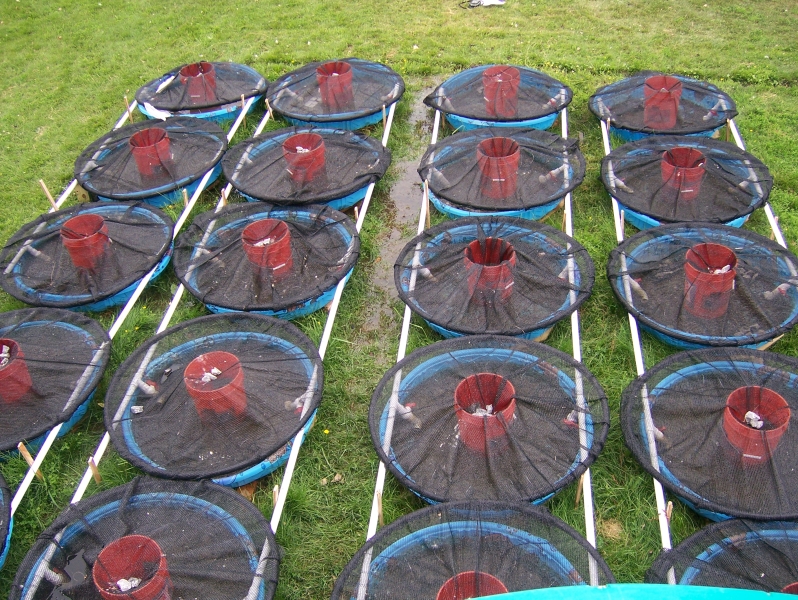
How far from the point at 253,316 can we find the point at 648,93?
Answer: 12.5 ft

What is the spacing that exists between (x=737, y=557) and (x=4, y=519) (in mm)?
3251

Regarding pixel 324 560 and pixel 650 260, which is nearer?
pixel 324 560

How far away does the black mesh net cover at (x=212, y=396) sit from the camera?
3.33 metres

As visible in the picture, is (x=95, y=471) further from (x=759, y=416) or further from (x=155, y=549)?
(x=759, y=416)

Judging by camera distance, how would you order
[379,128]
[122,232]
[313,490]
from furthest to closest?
1. [379,128]
2. [122,232]
3. [313,490]

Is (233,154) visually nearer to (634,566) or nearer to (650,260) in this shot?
(650,260)

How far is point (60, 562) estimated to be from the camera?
2.94m

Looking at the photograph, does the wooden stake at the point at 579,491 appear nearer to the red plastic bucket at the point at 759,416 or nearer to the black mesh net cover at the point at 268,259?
the red plastic bucket at the point at 759,416

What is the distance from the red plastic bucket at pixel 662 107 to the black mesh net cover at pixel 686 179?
0.29m

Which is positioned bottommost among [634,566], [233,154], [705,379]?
[634,566]

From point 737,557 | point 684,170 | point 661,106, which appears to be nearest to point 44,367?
point 737,557

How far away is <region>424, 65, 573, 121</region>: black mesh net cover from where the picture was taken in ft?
18.6

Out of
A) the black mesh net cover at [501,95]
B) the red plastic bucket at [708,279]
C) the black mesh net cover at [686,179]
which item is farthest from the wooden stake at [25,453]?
the black mesh net cover at [501,95]

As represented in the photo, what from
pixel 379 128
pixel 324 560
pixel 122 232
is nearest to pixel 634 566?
pixel 324 560
